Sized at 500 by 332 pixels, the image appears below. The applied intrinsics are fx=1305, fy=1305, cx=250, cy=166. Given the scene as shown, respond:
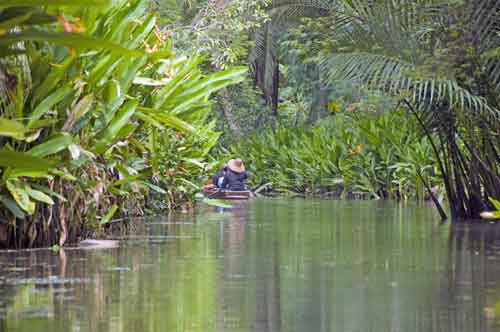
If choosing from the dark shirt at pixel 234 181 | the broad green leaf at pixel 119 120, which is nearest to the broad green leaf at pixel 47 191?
the broad green leaf at pixel 119 120

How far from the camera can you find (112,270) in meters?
8.89

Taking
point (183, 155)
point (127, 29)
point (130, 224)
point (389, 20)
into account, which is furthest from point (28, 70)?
point (183, 155)

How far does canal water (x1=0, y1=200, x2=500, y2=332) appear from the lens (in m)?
6.25

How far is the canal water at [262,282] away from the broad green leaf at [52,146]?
78cm

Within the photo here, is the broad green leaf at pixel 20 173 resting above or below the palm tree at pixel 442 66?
below

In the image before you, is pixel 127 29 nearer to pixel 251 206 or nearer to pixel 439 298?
pixel 439 298

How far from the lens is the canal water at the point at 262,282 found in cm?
625

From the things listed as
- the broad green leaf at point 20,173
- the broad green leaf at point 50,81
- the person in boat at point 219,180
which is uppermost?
the person in boat at point 219,180

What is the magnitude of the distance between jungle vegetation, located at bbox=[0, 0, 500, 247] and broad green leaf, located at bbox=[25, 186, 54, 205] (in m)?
0.02

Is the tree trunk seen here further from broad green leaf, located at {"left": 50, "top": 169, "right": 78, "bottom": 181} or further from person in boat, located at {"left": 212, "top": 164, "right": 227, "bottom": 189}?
broad green leaf, located at {"left": 50, "top": 169, "right": 78, "bottom": 181}

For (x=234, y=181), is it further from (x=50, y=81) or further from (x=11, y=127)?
(x=11, y=127)

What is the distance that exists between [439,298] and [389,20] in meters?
9.12

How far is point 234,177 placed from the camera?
25.9 m

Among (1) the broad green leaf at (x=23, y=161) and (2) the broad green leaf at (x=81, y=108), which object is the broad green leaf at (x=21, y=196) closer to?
(2) the broad green leaf at (x=81, y=108)
